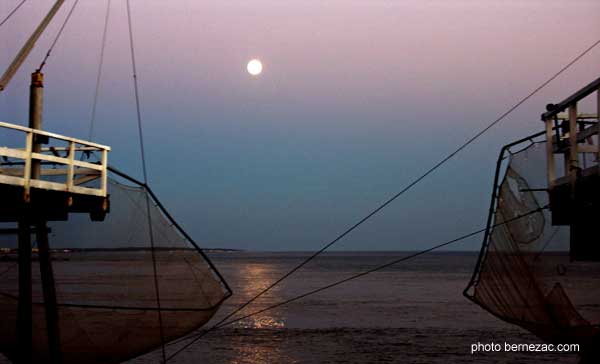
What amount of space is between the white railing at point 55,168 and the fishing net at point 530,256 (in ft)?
27.8

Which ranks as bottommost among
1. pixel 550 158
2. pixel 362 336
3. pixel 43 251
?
pixel 362 336

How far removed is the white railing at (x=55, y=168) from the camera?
40.7ft

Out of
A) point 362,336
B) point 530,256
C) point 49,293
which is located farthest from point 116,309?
point 362,336

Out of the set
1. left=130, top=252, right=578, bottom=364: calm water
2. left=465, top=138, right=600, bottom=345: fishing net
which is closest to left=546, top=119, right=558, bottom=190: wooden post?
left=465, top=138, right=600, bottom=345: fishing net

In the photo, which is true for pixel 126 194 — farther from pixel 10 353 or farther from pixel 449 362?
pixel 449 362

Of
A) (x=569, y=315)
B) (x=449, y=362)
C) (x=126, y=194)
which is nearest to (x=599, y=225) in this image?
(x=569, y=315)

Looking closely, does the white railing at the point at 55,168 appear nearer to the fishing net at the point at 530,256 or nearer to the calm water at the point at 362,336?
the fishing net at the point at 530,256

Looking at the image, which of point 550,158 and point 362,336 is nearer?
point 550,158

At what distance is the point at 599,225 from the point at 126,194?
9.92 metres

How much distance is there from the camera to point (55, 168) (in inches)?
586

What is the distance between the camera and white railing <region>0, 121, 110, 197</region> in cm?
1241

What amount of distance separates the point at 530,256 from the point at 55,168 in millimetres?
10122

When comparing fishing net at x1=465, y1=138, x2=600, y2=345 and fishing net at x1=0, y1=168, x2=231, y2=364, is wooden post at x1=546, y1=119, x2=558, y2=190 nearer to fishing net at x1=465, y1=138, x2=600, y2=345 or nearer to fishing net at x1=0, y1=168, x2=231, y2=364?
fishing net at x1=465, y1=138, x2=600, y2=345

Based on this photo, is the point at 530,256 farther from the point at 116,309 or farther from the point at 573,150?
the point at 116,309
